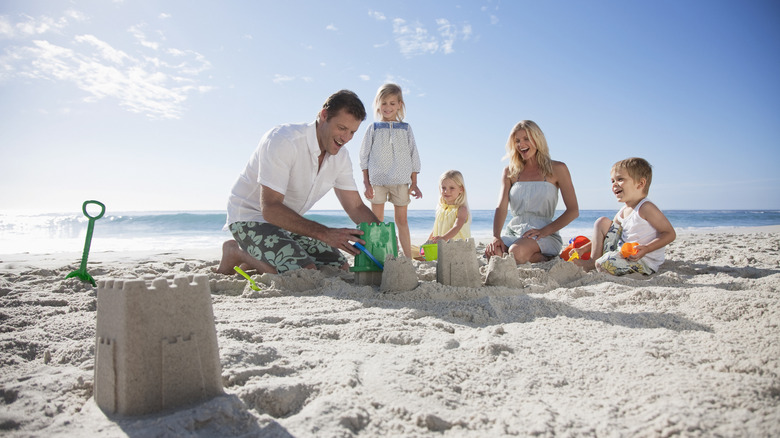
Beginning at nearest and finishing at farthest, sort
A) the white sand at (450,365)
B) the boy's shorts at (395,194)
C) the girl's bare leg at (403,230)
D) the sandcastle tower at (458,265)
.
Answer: the white sand at (450,365)
the sandcastle tower at (458,265)
the girl's bare leg at (403,230)
the boy's shorts at (395,194)

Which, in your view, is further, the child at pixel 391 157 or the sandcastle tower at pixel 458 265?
the child at pixel 391 157

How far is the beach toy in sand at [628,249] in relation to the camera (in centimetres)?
301

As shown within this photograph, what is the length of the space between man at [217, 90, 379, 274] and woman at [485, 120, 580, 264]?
54.7 inches

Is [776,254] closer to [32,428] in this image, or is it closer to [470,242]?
[470,242]

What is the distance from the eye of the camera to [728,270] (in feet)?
10.5

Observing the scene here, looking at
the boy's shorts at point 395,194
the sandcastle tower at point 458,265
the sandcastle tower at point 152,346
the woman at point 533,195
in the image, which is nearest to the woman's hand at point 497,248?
the woman at point 533,195

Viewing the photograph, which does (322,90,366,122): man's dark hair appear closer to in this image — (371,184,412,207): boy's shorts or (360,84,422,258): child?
(360,84,422,258): child

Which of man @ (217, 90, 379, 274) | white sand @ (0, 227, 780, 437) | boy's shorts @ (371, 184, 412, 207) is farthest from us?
boy's shorts @ (371, 184, 412, 207)

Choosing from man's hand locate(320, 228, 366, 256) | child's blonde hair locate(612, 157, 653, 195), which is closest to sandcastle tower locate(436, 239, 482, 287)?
man's hand locate(320, 228, 366, 256)

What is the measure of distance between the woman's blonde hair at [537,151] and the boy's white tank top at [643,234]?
0.84 metres

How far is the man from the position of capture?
2.97 meters

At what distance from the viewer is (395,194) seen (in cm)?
451

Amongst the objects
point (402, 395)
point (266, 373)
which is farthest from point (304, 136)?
point (402, 395)

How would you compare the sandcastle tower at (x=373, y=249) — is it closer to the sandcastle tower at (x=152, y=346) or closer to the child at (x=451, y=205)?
the sandcastle tower at (x=152, y=346)
